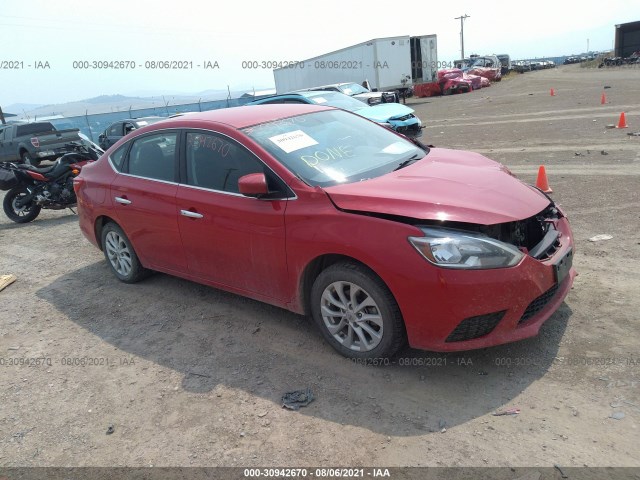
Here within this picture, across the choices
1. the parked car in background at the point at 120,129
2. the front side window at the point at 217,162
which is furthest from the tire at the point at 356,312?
the parked car in background at the point at 120,129

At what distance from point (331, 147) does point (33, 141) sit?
1489 centimetres

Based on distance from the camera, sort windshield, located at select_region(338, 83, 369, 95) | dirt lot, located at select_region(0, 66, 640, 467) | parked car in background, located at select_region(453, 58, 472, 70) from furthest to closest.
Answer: parked car in background, located at select_region(453, 58, 472, 70) < windshield, located at select_region(338, 83, 369, 95) < dirt lot, located at select_region(0, 66, 640, 467)

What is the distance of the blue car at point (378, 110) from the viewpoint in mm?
11383

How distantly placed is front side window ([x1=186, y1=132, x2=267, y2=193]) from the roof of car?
0.61 ft

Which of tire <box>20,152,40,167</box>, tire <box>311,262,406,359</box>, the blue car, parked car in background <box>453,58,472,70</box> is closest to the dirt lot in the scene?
tire <box>311,262,406,359</box>

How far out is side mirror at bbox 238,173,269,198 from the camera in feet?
11.6

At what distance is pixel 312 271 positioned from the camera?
3.57 metres

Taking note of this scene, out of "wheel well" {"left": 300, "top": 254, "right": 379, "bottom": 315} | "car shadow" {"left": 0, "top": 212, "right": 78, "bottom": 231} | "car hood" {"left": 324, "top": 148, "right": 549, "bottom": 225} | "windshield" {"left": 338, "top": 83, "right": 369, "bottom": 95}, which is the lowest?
"car shadow" {"left": 0, "top": 212, "right": 78, "bottom": 231}

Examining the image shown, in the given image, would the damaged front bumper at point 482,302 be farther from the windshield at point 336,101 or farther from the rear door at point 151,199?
the windshield at point 336,101

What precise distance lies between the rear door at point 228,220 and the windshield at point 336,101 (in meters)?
8.65

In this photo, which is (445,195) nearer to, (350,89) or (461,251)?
(461,251)

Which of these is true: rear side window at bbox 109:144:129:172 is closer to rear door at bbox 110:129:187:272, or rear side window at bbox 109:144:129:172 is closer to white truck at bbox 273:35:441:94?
rear door at bbox 110:129:187:272

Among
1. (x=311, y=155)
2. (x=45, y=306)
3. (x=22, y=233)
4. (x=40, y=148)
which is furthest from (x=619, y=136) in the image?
(x=40, y=148)

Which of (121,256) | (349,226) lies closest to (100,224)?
(121,256)
